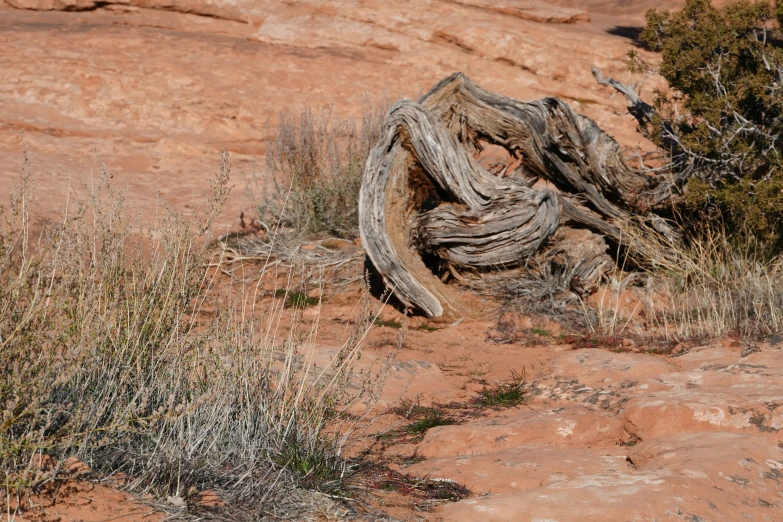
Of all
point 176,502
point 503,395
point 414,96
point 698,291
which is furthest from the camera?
point 414,96

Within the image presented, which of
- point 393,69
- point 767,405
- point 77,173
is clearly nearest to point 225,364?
point 767,405

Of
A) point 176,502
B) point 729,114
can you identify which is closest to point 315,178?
point 729,114

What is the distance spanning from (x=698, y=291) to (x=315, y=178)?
445 centimetres

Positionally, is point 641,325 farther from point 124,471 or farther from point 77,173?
point 77,173

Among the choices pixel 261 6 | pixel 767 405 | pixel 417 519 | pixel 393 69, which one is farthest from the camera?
pixel 261 6

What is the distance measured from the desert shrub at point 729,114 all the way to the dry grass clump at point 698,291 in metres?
0.29

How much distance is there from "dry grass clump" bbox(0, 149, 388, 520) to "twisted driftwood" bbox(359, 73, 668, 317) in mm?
3551

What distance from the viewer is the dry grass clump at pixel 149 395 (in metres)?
3.02

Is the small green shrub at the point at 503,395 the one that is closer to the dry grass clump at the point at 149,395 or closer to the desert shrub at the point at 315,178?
the dry grass clump at the point at 149,395

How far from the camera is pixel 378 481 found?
11.9 ft

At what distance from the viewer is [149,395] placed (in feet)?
11.4

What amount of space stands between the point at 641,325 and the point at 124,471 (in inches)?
203

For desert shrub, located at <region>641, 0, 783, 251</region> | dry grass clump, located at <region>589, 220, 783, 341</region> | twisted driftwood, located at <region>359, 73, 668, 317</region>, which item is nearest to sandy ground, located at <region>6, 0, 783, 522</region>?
dry grass clump, located at <region>589, 220, 783, 341</region>

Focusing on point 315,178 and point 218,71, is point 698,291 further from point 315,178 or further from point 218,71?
point 218,71
